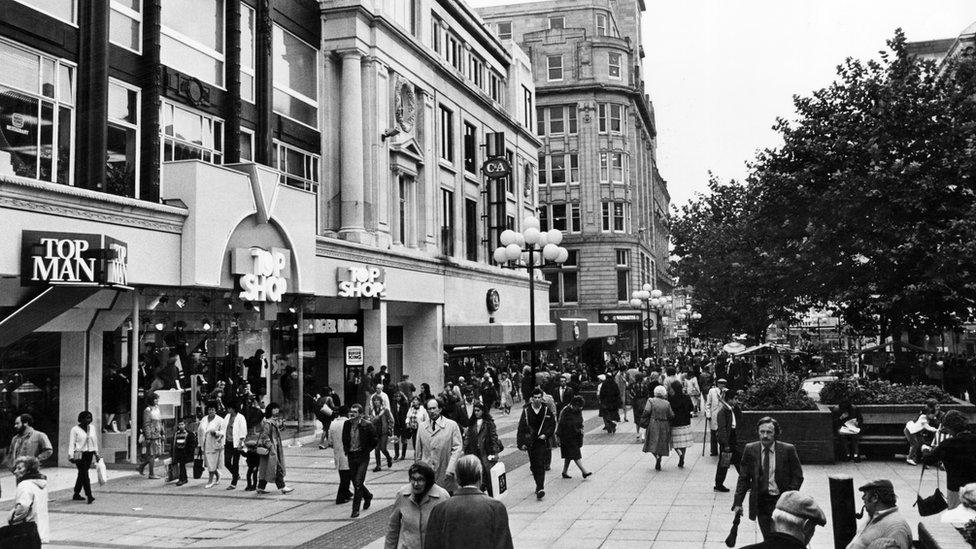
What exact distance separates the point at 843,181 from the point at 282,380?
60.1 feet

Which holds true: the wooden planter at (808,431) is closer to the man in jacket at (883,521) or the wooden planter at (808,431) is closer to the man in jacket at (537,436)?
the man in jacket at (537,436)

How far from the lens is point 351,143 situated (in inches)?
1140

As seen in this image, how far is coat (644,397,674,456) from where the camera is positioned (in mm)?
16875

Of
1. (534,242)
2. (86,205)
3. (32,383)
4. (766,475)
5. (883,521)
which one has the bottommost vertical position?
(766,475)

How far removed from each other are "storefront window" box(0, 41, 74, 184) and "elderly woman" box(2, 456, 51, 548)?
9307 mm

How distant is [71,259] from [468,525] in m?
13.3

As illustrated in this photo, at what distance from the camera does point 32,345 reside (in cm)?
1792

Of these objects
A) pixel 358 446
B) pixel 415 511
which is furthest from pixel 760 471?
pixel 358 446

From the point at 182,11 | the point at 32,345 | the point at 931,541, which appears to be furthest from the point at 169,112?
the point at 931,541

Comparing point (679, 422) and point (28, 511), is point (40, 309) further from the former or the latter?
point (679, 422)

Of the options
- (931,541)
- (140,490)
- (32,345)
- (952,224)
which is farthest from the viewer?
(952,224)

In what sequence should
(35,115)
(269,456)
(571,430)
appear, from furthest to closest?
(35,115), (571,430), (269,456)

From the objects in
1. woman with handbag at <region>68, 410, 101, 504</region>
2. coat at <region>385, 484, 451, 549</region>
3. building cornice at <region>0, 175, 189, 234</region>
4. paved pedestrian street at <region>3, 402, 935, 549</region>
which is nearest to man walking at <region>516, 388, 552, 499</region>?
paved pedestrian street at <region>3, 402, 935, 549</region>

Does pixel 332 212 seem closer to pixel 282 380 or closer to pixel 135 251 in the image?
pixel 282 380
